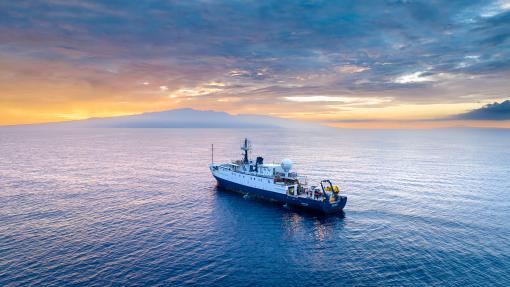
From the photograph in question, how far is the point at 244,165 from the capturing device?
99.9 meters

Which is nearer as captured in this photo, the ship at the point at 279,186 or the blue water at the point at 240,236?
the blue water at the point at 240,236

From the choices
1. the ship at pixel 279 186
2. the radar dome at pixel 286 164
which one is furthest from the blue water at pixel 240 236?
the radar dome at pixel 286 164

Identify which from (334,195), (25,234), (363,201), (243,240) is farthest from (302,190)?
(25,234)

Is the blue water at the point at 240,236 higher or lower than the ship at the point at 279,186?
lower

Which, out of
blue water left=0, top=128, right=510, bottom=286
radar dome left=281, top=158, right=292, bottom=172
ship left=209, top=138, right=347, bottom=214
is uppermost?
radar dome left=281, top=158, right=292, bottom=172

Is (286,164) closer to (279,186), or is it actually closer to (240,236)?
(279,186)

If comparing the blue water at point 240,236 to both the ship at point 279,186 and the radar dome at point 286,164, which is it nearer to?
the ship at point 279,186

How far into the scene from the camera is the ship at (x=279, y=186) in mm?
77250

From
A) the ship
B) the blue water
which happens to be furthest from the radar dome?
the blue water

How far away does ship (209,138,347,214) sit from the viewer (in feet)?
253

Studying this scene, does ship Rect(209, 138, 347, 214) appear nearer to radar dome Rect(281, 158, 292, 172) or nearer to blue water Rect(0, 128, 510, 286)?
radar dome Rect(281, 158, 292, 172)

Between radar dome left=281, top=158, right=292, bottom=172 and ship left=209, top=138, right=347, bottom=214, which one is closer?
ship left=209, top=138, right=347, bottom=214

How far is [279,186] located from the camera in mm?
86312

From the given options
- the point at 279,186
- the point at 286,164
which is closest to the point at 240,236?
the point at 279,186
